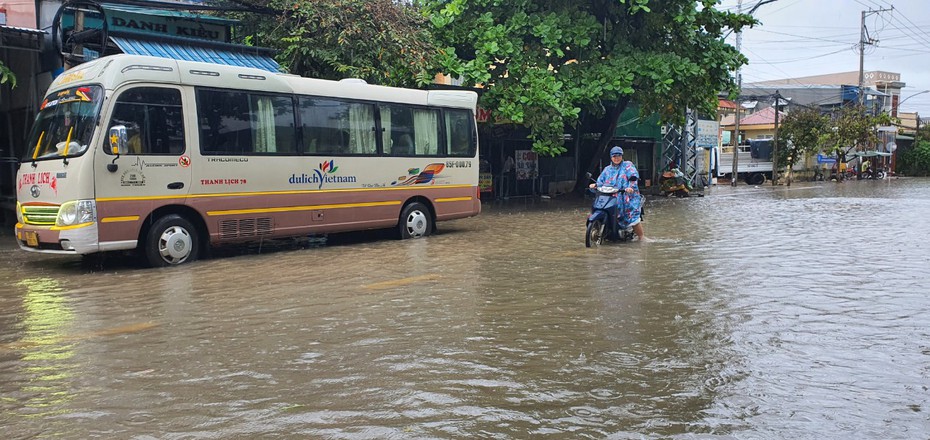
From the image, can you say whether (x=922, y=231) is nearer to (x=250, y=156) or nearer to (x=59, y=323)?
(x=250, y=156)

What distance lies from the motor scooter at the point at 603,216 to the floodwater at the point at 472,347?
1.29 metres

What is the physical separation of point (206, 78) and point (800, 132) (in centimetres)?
4045

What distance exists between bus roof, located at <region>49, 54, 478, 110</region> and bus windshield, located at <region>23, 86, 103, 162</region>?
18cm

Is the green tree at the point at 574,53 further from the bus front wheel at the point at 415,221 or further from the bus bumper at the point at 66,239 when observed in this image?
the bus bumper at the point at 66,239

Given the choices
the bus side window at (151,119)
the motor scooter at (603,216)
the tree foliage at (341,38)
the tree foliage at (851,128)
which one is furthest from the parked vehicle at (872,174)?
the bus side window at (151,119)

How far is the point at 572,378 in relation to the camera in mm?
4789

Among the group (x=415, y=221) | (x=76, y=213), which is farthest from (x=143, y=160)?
(x=415, y=221)

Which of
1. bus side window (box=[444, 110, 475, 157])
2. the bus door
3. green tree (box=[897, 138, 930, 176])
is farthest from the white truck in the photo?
the bus door

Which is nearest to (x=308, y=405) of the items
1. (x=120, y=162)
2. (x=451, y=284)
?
(x=451, y=284)

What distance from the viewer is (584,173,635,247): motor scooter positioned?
1209 centimetres

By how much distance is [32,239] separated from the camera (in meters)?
9.71

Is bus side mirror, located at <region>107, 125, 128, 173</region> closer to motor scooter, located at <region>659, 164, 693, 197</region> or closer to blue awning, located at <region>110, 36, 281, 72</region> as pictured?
blue awning, located at <region>110, 36, 281, 72</region>

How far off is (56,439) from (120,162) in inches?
260

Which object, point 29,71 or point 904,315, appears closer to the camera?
point 904,315
